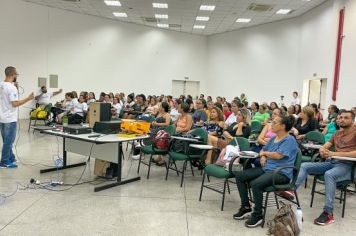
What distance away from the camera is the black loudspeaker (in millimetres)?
4781

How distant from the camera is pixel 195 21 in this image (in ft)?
47.4

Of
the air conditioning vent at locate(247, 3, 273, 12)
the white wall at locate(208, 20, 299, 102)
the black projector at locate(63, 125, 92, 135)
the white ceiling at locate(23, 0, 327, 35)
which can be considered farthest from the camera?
the white wall at locate(208, 20, 299, 102)

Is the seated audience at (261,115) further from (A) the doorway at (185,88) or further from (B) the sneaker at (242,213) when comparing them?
(A) the doorway at (185,88)

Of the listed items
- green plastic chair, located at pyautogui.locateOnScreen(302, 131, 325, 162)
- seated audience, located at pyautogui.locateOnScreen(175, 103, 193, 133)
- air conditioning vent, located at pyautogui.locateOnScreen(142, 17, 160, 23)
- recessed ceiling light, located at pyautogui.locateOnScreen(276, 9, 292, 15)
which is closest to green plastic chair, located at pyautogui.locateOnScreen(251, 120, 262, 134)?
green plastic chair, located at pyautogui.locateOnScreen(302, 131, 325, 162)

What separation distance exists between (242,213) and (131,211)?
4.12 feet

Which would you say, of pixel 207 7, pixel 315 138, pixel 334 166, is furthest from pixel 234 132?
pixel 207 7

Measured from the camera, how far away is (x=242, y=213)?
346cm

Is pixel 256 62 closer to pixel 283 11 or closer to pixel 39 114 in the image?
pixel 283 11

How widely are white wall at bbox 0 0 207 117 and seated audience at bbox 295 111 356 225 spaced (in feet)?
39.7

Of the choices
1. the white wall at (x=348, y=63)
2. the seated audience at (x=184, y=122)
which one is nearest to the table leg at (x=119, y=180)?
the seated audience at (x=184, y=122)

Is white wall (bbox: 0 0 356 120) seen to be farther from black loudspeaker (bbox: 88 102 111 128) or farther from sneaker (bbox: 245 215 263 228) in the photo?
black loudspeaker (bbox: 88 102 111 128)

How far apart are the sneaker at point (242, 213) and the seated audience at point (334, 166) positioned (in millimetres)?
661

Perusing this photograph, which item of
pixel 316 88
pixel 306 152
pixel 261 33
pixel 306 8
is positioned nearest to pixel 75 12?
pixel 261 33

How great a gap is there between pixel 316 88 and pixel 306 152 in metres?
8.35
